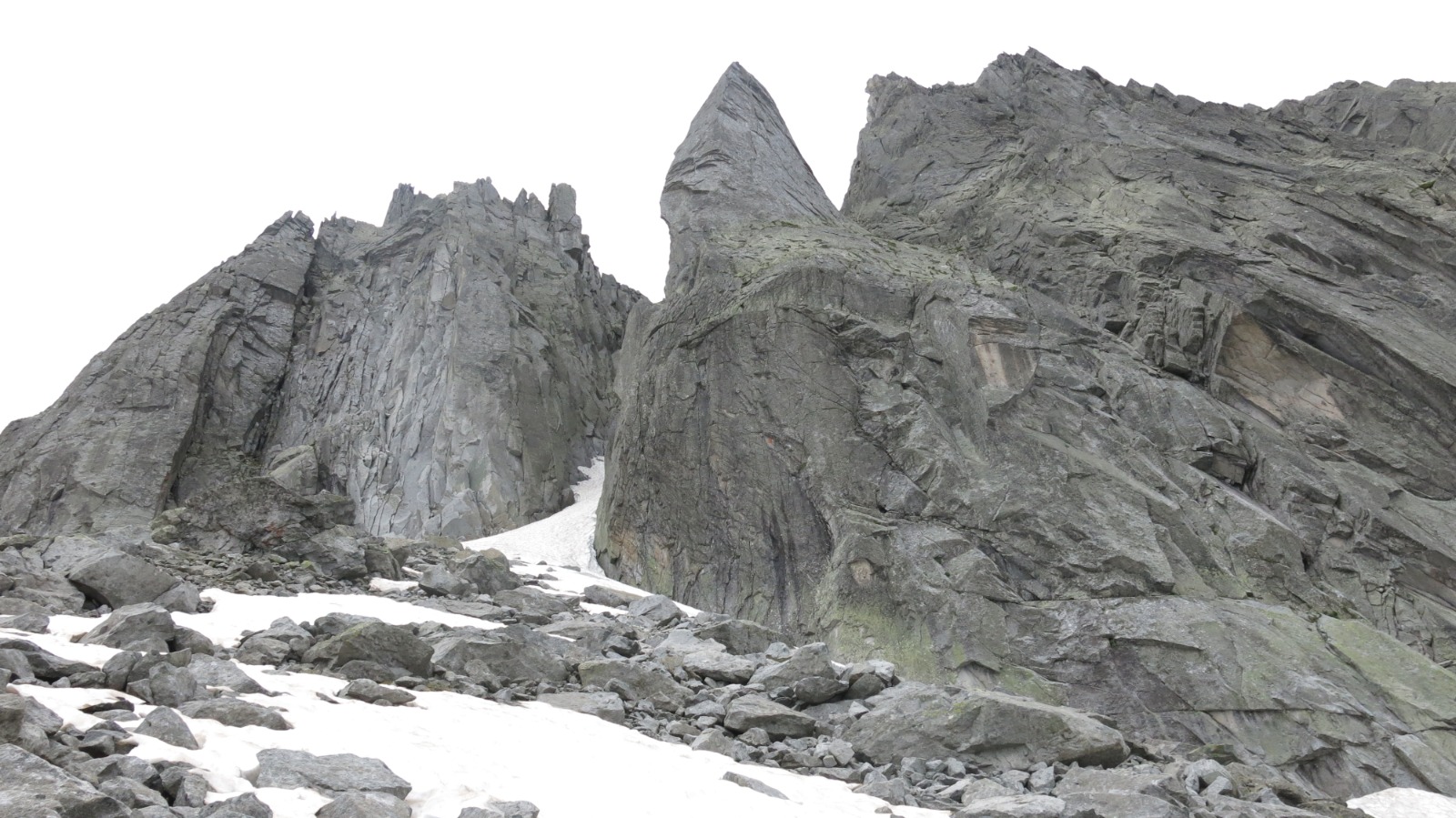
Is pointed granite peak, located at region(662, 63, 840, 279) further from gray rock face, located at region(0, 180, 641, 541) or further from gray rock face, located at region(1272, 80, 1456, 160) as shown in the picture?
gray rock face, located at region(1272, 80, 1456, 160)

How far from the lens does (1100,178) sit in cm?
4397

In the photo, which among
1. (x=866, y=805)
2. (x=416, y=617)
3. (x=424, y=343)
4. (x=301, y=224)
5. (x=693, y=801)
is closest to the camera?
(x=693, y=801)

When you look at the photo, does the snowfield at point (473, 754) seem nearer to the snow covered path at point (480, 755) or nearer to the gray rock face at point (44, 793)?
the snow covered path at point (480, 755)

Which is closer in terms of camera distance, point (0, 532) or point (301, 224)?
point (0, 532)

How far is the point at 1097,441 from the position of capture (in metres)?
29.2

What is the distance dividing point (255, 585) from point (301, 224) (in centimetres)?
5725

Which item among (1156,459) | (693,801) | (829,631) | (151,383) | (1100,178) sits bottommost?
(829,631)

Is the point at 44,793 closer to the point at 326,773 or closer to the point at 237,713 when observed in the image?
the point at 326,773

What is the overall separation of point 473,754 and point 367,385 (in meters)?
52.0

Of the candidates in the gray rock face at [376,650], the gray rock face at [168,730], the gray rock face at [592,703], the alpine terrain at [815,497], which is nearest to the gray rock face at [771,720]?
the alpine terrain at [815,497]

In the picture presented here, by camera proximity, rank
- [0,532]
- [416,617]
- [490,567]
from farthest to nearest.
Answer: [0,532], [490,567], [416,617]

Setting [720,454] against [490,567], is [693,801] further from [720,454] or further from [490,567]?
[720,454]

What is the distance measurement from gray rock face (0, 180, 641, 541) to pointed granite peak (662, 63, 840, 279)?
1592 centimetres

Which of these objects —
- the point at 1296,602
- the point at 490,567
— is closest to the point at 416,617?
the point at 490,567
